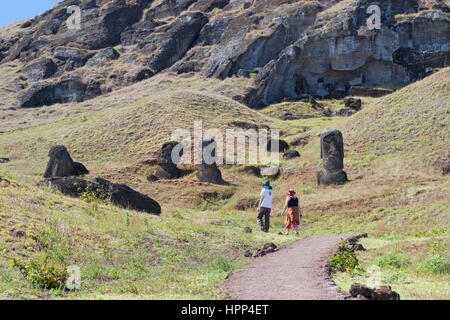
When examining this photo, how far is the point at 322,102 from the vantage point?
55.1 m

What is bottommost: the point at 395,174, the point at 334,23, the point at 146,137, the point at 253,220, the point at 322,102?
the point at 253,220

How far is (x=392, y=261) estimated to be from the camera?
388 inches

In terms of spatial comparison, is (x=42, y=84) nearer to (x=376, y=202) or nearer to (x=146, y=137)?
(x=146, y=137)

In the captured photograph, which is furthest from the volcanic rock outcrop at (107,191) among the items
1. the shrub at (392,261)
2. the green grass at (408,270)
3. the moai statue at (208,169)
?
the shrub at (392,261)

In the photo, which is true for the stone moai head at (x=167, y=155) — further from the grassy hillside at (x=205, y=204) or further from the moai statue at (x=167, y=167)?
the grassy hillside at (x=205, y=204)

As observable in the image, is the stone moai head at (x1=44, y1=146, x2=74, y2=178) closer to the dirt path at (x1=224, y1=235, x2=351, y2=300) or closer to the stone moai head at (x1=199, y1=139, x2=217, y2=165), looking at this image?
the stone moai head at (x1=199, y1=139, x2=217, y2=165)

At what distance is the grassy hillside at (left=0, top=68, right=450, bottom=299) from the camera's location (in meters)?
9.07

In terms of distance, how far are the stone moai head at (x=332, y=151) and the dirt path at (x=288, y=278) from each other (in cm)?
1384

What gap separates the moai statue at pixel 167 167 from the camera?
100 feet

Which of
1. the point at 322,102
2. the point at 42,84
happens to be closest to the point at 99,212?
the point at 322,102

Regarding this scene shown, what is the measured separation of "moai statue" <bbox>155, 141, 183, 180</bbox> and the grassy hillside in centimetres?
121

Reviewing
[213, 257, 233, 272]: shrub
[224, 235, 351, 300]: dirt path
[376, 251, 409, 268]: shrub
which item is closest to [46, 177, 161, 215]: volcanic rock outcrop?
[213, 257, 233, 272]: shrub

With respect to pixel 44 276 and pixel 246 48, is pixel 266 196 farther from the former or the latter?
pixel 246 48
